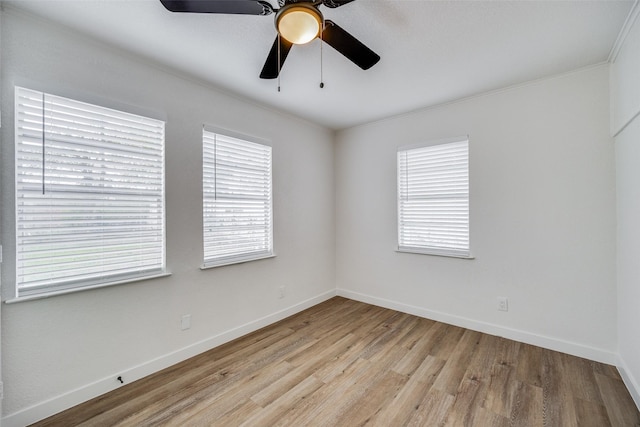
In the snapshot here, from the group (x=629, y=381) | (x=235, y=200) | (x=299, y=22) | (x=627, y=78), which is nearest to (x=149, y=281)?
(x=235, y=200)

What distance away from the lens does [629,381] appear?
202 centimetres

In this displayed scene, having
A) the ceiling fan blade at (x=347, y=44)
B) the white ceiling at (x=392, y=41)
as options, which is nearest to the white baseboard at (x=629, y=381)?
the white ceiling at (x=392, y=41)

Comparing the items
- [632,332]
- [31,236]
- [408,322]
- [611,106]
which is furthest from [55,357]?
[611,106]

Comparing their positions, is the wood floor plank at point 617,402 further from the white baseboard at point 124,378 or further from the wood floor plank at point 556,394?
the white baseboard at point 124,378

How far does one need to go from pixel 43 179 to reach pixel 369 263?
3.41m

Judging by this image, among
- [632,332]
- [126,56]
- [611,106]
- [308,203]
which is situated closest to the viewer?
[632,332]

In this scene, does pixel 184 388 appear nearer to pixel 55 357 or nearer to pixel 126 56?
pixel 55 357

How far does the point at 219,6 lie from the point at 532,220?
3.08 meters

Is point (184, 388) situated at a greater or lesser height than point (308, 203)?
lesser

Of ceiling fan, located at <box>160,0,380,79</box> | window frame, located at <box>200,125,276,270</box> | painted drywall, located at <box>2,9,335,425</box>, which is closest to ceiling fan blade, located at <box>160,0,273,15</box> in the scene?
ceiling fan, located at <box>160,0,380,79</box>

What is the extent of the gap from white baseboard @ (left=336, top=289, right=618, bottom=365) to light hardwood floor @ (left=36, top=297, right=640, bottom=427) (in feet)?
0.25

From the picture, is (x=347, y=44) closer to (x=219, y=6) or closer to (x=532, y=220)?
(x=219, y=6)

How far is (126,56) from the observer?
2.15 m

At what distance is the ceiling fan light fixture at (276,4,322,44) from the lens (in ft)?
4.28
